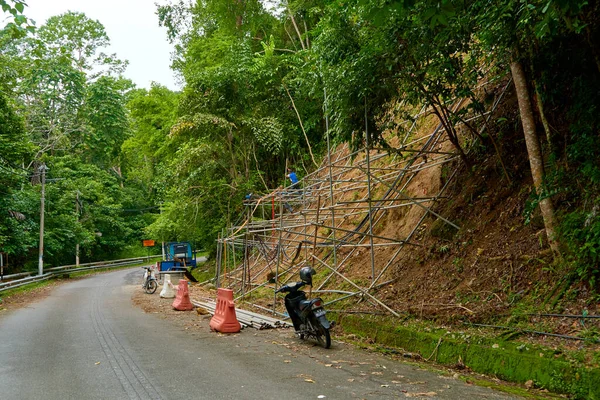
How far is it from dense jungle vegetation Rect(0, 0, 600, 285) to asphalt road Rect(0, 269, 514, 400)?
9.37 feet

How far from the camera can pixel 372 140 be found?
9414mm

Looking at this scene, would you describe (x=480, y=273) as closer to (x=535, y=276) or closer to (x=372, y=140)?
(x=535, y=276)

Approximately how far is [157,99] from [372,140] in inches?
947

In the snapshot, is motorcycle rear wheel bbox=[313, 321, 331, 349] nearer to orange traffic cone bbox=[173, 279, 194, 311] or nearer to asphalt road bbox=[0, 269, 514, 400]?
asphalt road bbox=[0, 269, 514, 400]

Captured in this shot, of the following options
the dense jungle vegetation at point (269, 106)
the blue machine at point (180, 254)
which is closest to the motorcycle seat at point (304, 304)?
the dense jungle vegetation at point (269, 106)

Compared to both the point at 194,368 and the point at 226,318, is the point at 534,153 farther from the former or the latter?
the point at 226,318

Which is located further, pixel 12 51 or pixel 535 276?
pixel 12 51

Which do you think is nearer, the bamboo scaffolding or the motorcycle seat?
the motorcycle seat

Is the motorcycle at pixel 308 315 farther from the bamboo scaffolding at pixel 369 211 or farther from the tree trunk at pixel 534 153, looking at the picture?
the tree trunk at pixel 534 153

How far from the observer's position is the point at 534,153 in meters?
6.98

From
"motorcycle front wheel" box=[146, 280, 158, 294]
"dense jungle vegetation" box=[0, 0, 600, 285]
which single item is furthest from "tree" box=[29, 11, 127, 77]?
"motorcycle front wheel" box=[146, 280, 158, 294]

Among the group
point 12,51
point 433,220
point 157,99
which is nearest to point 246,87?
point 157,99

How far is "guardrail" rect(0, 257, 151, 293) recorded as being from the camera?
2272cm

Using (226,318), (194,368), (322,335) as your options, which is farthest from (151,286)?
(194,368)
